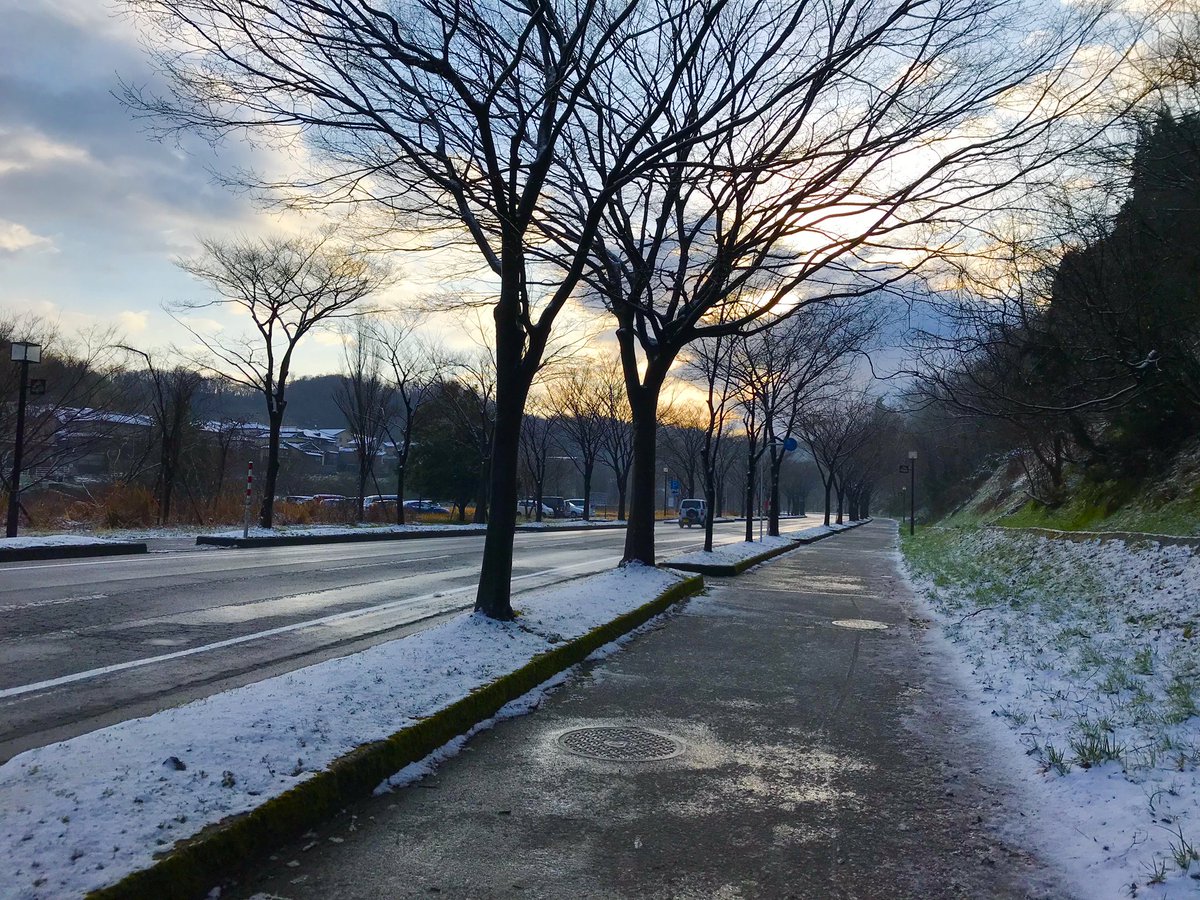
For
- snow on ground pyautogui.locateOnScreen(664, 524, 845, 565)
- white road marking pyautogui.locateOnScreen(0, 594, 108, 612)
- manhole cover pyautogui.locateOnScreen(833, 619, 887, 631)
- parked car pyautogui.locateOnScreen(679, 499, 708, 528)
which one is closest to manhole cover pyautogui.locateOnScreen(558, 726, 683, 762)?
manhole cover pyautogui.locateOnScreen(833, 619, 887, 631)

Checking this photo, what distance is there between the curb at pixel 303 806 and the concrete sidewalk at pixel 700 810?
0.10 meters

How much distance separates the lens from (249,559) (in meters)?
15.5

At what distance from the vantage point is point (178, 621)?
870 cm

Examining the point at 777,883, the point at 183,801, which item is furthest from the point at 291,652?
the point at 777,883

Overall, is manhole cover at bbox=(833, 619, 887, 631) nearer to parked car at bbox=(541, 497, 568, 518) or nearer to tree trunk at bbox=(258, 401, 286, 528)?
tree trunk at bbox=(258, 401, 286, 528)

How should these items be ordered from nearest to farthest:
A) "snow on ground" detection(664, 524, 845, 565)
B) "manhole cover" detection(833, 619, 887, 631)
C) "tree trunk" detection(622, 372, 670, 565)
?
"manhole cover" detection(833, 619, 887, 631) → "tree trunk" detection(622, 372, 670, 565) → "snow on ground" detection(664, 524, 845, 565)

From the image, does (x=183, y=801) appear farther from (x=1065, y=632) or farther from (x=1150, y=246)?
(x=1150, y=246)

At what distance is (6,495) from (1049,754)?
2673 cm

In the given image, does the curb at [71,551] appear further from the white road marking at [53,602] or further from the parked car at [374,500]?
the parked car at [374,500]

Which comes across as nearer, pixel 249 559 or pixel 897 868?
pixel 897 868

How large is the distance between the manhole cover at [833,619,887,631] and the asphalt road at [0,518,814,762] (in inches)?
181

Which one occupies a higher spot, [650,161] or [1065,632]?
[650,161]

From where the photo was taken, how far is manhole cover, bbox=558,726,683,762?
16.6ft

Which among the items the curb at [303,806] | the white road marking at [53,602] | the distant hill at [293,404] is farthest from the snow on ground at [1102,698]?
the distant hill at [293,404]
